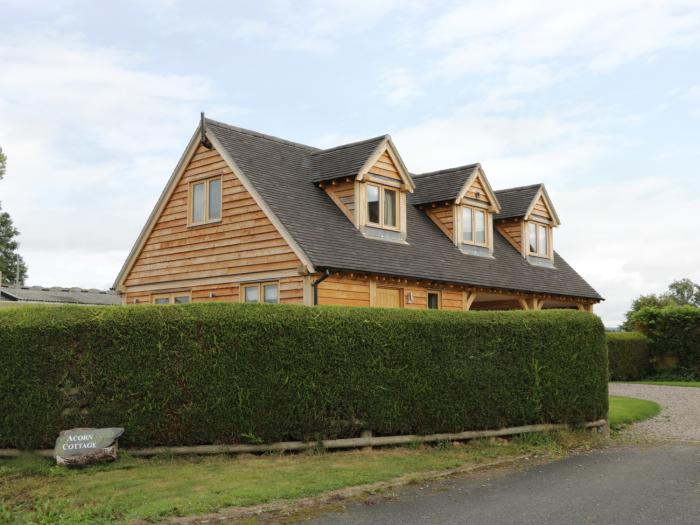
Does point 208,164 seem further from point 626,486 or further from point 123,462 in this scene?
point 626,486

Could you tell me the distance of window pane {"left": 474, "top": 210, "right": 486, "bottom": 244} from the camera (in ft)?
90.2

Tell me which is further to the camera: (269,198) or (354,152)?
(354,152)

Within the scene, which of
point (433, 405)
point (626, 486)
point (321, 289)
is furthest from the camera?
point (321, 289)

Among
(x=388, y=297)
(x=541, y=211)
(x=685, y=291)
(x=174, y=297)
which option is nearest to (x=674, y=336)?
(x=541, y=211)

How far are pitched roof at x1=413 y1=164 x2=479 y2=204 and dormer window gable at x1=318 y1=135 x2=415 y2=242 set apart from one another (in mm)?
3402

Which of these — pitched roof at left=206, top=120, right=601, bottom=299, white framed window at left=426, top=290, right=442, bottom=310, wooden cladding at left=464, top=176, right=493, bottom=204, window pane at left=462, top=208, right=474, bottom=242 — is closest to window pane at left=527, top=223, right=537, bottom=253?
pitched roof at left=206, top=120, right=601, bottom=299

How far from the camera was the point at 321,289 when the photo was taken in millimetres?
19406

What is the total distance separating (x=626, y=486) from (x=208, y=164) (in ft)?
52.7

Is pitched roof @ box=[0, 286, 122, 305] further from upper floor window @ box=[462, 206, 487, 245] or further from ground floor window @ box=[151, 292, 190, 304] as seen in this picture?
upper floor window @ box=[462, 206, 487, 245]

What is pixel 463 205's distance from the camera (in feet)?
88.1

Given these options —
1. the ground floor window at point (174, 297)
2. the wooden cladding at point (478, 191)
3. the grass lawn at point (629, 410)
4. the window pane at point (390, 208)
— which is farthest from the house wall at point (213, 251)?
the wooden cladding at point (478, 191)

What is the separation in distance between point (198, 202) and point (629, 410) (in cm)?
1419

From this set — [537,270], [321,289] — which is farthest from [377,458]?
[537,270]

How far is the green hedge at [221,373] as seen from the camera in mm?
11922
